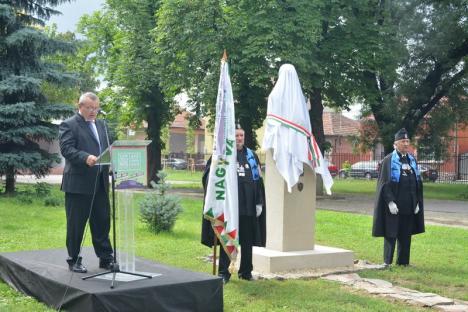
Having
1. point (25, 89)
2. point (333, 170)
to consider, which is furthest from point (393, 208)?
point (333, 170)

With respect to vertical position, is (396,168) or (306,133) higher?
(306,133)

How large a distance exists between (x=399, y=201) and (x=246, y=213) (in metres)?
2.87

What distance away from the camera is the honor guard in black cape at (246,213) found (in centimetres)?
801

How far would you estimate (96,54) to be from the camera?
33625mm

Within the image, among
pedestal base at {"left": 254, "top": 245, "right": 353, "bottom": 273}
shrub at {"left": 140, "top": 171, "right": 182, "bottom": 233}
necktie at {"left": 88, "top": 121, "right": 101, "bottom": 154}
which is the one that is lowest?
pedestal base at {"left": 254, "top": 245, "right": 353, "bottom": 273}

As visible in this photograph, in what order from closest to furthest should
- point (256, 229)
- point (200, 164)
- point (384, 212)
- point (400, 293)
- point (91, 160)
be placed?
point (91, 160) → point (400, 293) → point (256, 229) → point (384, 212) → point (200, 164)

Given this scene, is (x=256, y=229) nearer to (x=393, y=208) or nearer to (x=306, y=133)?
(x=306, y=133)

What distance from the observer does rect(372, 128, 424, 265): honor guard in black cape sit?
9.46m

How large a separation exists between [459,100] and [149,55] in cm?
1421

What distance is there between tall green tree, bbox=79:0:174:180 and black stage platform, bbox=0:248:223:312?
19.3 meters

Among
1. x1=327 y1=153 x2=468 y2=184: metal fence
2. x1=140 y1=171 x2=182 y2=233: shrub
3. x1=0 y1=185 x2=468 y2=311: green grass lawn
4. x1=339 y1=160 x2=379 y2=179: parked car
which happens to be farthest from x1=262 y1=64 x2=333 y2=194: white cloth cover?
x1=339 y1=160 x2=379 y2=179: parked car

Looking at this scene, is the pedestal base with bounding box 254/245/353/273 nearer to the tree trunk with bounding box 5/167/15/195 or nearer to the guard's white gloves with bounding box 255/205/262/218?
the guard's white gloves with bounding box 255/205/262/218

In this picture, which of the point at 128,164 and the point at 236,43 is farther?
the point at 236,43

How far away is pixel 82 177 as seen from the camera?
263 inches
